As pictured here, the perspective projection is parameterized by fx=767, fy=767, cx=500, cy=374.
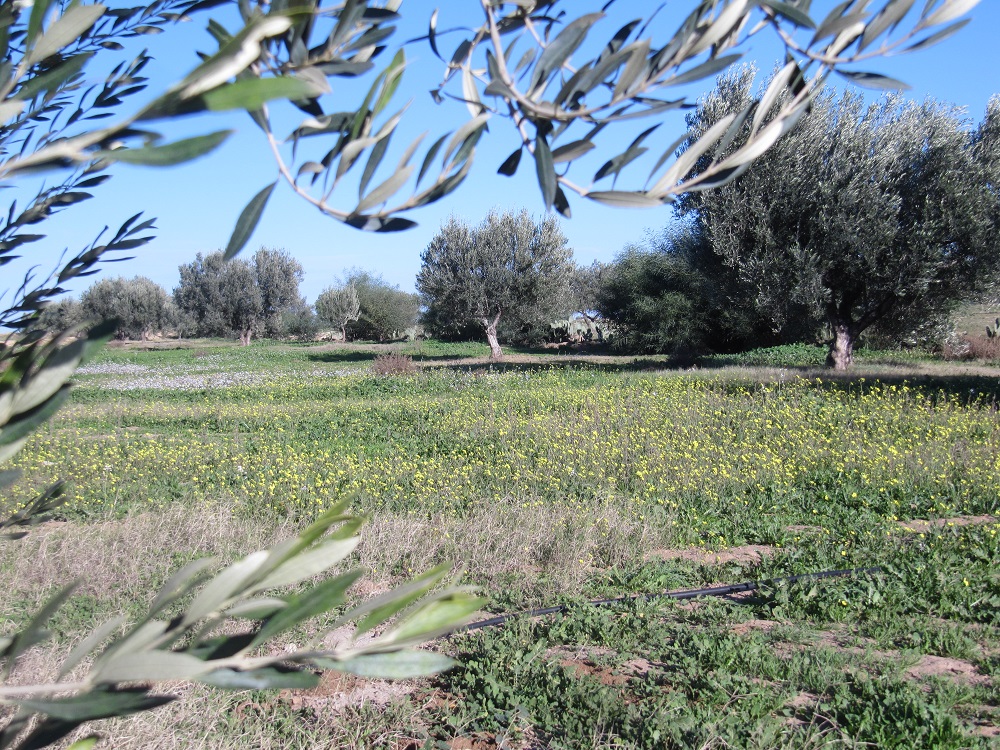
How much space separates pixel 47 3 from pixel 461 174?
463 mm

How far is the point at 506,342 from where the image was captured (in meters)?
46.0

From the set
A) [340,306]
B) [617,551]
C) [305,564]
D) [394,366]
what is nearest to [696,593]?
[617,551]

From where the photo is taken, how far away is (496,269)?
32750 millimetres

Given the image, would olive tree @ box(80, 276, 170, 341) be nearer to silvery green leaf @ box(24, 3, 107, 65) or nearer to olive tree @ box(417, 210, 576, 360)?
olive tree @ box(417, 210, 576, 360)

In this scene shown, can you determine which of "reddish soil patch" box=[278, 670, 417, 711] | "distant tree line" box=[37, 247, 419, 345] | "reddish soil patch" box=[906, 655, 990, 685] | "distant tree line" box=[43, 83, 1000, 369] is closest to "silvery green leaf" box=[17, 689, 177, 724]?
"reddish soil patch" box=[278, 670, 417, 711]

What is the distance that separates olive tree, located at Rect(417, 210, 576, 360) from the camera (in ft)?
108

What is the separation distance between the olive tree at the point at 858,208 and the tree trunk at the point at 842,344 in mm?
998

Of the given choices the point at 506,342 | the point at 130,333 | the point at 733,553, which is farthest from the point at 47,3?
the point at 130,333

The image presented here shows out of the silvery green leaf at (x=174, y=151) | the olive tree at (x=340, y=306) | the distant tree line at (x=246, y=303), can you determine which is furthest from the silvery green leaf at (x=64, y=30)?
the olive tree at (x=340, y=306)

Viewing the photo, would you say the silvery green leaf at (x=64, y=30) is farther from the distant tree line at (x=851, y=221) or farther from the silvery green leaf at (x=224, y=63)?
the distant tree line at (x=851, y=221)

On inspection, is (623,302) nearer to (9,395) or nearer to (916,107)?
(916,107)

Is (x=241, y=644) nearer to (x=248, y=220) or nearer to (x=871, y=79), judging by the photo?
(x=248, y=220)

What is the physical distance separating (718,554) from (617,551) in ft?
2.72

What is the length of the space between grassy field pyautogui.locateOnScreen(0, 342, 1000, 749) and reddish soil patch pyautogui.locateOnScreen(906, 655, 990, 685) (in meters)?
0.02
